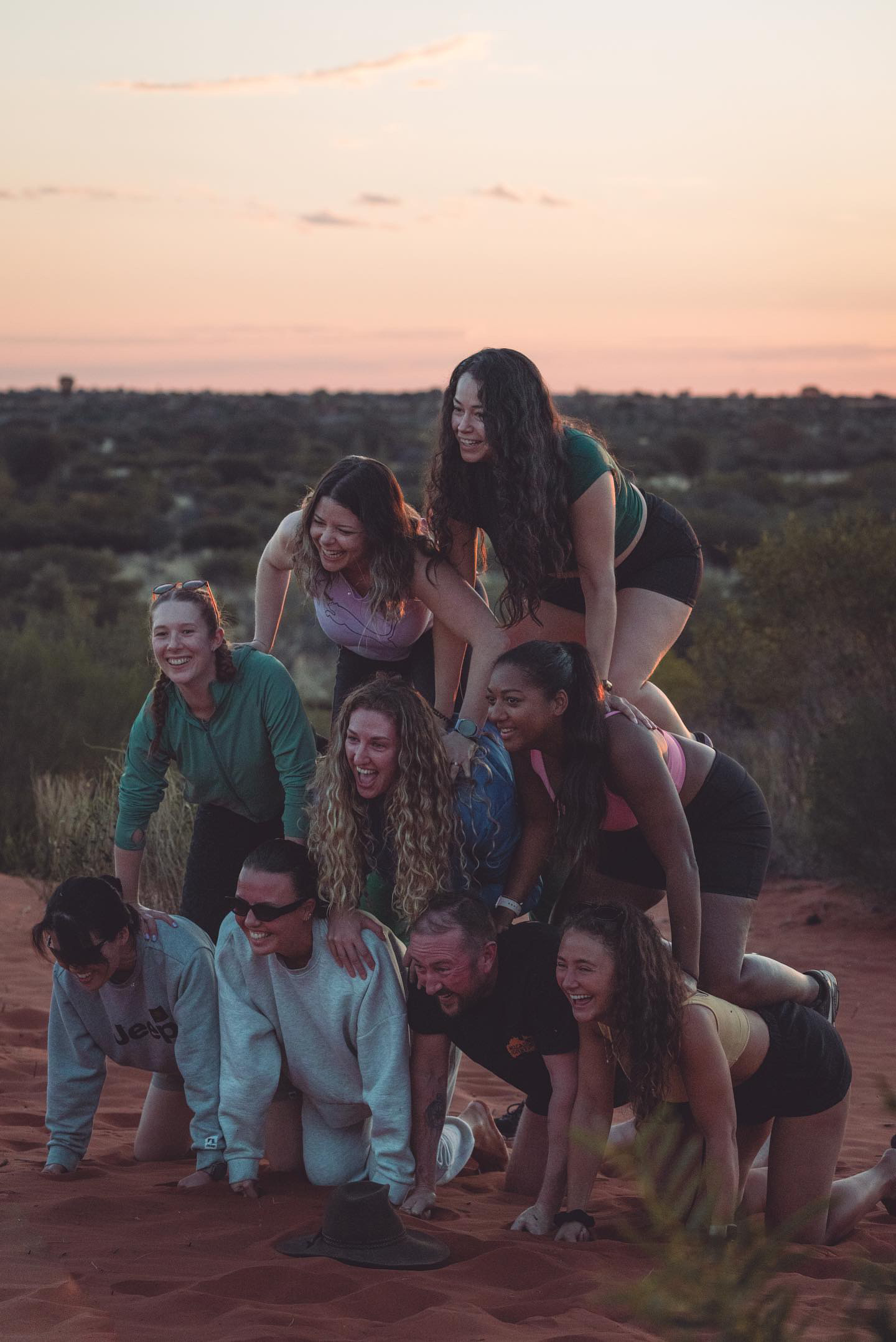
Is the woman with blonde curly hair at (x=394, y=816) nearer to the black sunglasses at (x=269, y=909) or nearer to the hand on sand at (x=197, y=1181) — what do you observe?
the black sunglasses at (x=269, y=909)

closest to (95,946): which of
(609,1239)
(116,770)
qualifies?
(609,1239)

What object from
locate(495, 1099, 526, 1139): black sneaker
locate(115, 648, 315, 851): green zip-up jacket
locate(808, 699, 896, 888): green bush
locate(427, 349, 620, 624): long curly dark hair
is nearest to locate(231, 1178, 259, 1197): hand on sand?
locate(115, 648, 315, 851): green zip-up jacket

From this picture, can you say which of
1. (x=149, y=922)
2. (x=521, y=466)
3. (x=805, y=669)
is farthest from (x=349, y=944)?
(x=805, y=669)

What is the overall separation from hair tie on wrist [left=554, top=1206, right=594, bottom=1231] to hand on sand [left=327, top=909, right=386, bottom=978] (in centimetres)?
85

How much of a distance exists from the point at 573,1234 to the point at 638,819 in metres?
1.13

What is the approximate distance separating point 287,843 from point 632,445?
38286 mm

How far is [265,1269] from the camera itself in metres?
3.65

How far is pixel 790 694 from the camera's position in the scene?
11.3 meters

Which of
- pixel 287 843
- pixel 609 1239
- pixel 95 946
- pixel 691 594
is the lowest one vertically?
pixel 609 1239

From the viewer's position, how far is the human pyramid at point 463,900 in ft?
13.0

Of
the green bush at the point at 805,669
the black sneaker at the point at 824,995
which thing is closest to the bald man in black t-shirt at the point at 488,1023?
the black sneaker at the point at 824,995

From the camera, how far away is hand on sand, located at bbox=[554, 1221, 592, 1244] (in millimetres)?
3920

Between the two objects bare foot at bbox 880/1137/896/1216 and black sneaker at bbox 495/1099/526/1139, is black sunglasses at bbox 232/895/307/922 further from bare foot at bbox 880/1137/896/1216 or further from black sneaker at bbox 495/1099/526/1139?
bare foot at bbox 880/1137/896/1216

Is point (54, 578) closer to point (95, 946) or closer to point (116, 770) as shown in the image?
point (116, 770)
